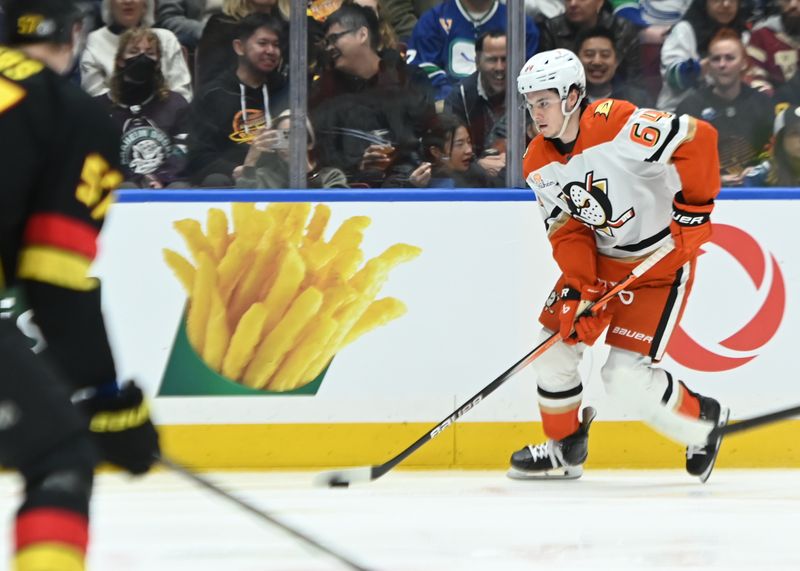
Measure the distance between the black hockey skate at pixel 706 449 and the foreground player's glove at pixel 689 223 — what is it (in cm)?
45

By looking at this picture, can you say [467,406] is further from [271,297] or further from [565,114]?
[565,114]

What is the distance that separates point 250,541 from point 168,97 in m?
1.64

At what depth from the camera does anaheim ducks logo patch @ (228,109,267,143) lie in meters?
3.87

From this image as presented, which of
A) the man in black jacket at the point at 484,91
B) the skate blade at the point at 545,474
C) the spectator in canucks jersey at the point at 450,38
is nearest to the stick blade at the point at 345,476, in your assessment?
the skate blade at the point at 545,474

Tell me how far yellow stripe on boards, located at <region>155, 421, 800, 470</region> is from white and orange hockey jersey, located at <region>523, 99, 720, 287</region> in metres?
0.60

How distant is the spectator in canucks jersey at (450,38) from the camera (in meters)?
3.96

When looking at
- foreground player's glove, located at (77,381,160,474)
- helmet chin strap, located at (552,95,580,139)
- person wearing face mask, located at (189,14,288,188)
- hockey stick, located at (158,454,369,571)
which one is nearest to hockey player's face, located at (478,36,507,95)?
helmet chin strap, located at (552,95,580,139)

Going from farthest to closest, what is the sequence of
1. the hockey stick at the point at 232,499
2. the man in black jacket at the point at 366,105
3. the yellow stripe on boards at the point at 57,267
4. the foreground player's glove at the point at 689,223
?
the man in black jacket at the point at 366,105 → the foreground player's glove at the point at 689,223 → the hockey stick at the point at 232,499 → the yellow stripe on boards at the point at 57,267

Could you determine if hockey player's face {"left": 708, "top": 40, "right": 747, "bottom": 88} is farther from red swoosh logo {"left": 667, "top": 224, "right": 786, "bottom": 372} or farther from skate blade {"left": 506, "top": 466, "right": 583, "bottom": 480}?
skate blade {"left": 506, "top": 466, "right": 583, "bottom": 480}

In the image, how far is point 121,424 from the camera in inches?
63.6

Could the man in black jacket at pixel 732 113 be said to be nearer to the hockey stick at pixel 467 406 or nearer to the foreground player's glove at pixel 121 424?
the hockey stick at pixel 467 406

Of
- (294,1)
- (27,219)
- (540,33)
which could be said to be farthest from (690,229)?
(27,219)

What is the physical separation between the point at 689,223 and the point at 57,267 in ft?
7.12

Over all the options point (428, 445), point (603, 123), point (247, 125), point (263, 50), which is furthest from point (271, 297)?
point (603, 123)
